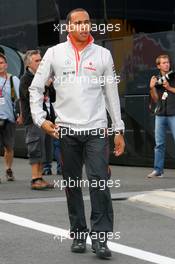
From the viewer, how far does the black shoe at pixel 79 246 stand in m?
6.32

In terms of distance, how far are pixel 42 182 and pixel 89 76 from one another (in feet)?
14.7

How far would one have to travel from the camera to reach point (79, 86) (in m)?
6.11

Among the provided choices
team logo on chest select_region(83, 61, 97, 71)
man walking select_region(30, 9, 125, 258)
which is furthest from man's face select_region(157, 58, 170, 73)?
team logo on chest select_region(83, 61, 97, 71)

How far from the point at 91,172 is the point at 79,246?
0.64m

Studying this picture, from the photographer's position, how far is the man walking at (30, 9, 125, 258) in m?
6.12

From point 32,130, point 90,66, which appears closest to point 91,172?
point 90,66

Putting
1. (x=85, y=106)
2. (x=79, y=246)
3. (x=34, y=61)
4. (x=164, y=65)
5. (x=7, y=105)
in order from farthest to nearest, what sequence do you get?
(x=164, y=65) < (x=7, y=105) < (x=34, y=61) < (x=79, y=246) < (x=85, y=106)

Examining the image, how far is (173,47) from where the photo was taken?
12438mm

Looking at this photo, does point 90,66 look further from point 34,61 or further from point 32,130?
point 32,130

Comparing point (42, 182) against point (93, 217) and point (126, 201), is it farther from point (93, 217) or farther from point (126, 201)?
point (93, 217)

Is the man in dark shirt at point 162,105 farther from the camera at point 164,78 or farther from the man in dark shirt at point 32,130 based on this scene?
the man in dark shirt at point 32,130

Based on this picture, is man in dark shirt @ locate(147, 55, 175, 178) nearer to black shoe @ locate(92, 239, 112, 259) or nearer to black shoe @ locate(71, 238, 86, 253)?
black shoe @ locate(71, 238, 86, 253)

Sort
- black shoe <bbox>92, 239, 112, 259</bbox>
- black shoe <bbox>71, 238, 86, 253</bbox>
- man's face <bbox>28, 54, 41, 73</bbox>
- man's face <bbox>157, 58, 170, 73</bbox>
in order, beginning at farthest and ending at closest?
man's face <bbox>157, 58, 170, 73</bbox>, man's face <bbox>28, 54, 41, 73</bbox>, black shoe <bbox>71, 238, 86, 253</bbox>, black shoe <bbox>92, 239, 112, 259</bbox>

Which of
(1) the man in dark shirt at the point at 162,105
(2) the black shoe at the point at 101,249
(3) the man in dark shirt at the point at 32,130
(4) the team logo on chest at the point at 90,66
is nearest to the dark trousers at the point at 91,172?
(2) the black shoe at the point at 101,249
